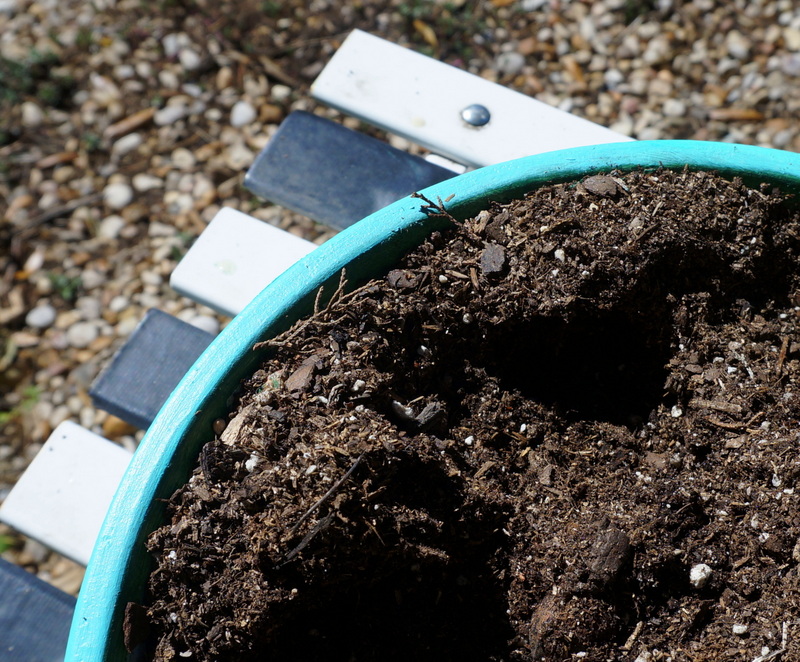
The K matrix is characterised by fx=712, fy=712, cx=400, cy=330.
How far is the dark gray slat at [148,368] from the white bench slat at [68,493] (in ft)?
0.24

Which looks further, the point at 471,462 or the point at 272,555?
the point at 471,462

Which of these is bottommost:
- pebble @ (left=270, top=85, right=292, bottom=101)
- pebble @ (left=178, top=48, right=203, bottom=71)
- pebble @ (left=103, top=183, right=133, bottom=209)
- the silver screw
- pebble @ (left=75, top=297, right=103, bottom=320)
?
pebble @ (left=75, top=297, right=103, bottom=320)

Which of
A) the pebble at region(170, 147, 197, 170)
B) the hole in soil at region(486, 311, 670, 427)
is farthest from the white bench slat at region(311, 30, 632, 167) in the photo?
the pebble at region(170, 147, 197, 170)

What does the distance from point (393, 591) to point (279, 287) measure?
42cm

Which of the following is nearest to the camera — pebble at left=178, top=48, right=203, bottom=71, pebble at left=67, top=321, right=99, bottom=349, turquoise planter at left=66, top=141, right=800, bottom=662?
turquoise planter at left=66, top=141, right=800, bottom=662

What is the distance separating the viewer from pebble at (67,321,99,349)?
6.76ft

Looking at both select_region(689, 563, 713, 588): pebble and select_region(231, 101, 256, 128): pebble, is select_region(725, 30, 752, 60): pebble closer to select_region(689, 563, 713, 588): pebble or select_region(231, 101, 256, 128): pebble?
select_region(231, 101, 256, 128): pebble

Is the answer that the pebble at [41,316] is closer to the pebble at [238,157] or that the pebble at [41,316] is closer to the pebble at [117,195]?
the pebble at [117,195]

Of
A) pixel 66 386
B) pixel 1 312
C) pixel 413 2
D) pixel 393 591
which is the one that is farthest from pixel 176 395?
pixel 413 2

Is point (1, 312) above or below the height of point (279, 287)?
below

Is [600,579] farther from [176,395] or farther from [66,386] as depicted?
[66,386]

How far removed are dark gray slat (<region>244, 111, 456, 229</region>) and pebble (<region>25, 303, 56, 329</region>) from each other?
1.05 m

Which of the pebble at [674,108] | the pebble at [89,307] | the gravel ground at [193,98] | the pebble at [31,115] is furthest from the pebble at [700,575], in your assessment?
the pebble at [31,115]

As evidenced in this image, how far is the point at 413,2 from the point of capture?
2328 millimetres
